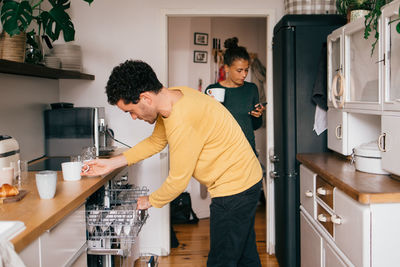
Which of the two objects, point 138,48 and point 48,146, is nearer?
point 48,146

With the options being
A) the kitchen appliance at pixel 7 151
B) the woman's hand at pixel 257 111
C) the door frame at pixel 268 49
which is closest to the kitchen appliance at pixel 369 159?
the woman's hand at pixel 257 111

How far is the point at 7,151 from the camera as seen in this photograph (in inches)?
73.1

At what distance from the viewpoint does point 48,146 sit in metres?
2.83

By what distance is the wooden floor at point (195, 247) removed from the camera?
3186 mm

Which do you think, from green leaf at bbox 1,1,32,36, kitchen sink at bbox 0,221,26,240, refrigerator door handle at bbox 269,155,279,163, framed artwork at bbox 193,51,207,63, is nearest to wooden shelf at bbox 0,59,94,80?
green leaf at bbox 1,1,32,36

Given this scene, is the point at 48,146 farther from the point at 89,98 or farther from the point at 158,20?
the point at 158,20

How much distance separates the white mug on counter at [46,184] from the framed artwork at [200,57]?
293 cm

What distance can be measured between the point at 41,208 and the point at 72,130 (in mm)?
1359

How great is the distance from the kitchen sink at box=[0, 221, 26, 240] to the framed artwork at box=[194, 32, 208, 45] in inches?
133

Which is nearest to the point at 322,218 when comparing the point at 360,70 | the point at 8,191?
the point at 360,70

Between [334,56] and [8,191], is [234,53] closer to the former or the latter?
[334,56]

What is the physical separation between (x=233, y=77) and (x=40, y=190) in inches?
63.8

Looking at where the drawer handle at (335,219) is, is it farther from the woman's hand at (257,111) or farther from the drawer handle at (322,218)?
the woman's hand at (257,111)

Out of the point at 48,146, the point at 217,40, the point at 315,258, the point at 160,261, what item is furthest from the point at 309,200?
the point at 217,40
